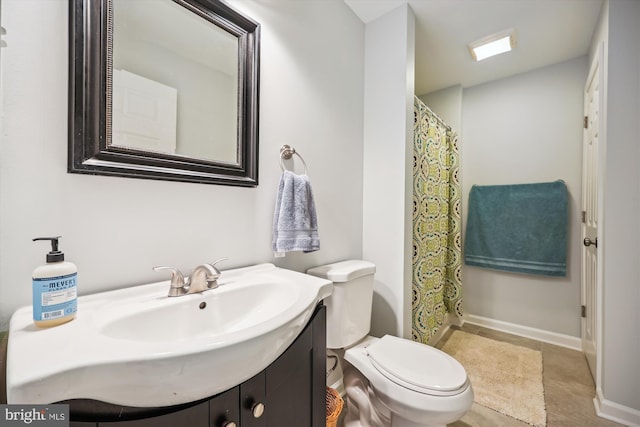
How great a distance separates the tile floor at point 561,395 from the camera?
1.38 metres

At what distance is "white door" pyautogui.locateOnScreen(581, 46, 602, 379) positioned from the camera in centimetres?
162

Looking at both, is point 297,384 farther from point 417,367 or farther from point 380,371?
point 417,367

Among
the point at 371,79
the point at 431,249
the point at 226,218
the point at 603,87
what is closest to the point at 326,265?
the point at 226,218

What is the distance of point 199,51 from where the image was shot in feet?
3.20

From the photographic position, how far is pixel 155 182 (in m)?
0.84

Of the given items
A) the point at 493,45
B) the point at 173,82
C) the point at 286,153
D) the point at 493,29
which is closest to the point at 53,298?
the point at 173,82

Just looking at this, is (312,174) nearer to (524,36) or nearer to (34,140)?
(34,140)

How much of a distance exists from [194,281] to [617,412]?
2.22 m

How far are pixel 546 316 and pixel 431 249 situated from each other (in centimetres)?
134

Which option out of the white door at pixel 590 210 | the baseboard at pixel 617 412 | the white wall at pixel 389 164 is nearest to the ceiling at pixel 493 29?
the white wall at pixel 389 164

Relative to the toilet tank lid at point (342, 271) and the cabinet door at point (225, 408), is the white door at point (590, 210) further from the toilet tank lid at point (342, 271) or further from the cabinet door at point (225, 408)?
the cabinet door at point (225, 408)

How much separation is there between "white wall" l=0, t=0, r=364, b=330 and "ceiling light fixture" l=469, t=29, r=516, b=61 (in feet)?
3.57

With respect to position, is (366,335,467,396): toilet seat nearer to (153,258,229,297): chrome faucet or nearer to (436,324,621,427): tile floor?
(436,324,621,427): tile floor
